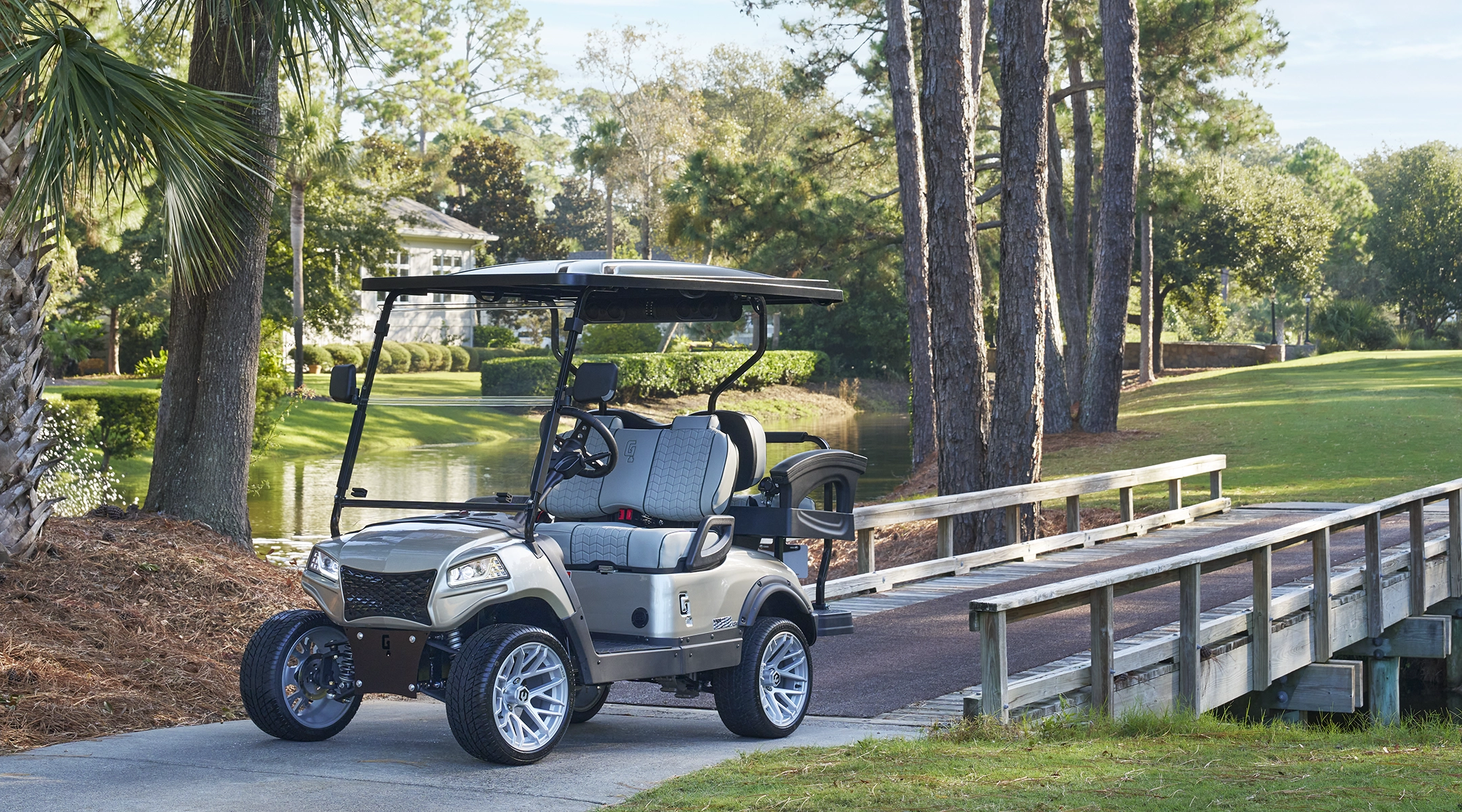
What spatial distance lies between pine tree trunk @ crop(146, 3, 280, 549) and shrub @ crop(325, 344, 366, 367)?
35.5 m

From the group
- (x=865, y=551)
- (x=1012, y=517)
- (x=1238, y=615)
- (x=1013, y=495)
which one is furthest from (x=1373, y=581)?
(x=865, y=551)

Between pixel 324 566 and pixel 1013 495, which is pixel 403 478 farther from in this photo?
pixel 324 566

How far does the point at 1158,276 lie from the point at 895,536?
3555cm

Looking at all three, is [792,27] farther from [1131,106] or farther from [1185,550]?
[1185,550]

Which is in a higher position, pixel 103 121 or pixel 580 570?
pixel 103 121

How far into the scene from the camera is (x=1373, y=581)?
34.3ft

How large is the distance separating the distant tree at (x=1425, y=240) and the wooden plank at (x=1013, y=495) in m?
46.5

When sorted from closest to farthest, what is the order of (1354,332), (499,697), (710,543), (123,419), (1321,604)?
(499,697)
(710,543)
(1321,604)
(123,419)
(1354,332)

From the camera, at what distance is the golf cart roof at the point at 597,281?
19.8 ft

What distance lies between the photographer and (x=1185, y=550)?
42.6 feet

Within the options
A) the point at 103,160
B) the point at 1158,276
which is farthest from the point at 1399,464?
the point at 1158,276

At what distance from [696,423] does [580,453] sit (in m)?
A: 0.77

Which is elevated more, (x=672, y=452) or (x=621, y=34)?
(x=621, y=34)

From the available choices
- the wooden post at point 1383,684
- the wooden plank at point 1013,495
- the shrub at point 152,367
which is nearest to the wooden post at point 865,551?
the wooden plank at point 1013,495
